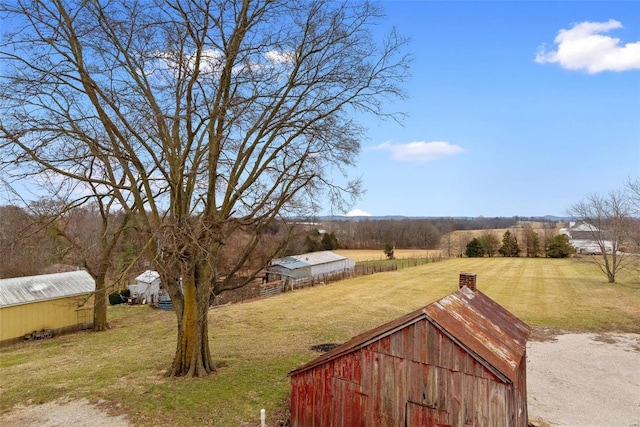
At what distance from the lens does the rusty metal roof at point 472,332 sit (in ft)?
26.0

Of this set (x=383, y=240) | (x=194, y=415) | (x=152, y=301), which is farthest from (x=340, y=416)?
(x=383, y=240)

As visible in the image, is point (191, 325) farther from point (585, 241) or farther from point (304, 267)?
point (585, 241)

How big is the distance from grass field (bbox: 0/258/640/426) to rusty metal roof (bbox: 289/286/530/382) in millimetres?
3851

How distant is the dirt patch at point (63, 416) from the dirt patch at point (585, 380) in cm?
1233

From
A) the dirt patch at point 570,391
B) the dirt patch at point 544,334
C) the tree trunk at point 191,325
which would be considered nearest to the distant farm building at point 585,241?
the dirt patch at point 544,334

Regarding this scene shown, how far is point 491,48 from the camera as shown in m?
16.1

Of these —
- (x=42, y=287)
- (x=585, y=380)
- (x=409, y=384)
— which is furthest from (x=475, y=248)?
(x=409, y=384)

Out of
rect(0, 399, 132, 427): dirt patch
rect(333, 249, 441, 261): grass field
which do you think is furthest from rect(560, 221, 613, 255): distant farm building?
rect(0, 399, 132, 427): dirt patch

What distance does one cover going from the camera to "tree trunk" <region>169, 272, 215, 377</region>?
13.2m

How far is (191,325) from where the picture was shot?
518 inches

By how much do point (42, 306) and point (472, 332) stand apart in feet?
76.6

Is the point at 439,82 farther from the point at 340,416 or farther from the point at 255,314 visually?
the point at 255,314

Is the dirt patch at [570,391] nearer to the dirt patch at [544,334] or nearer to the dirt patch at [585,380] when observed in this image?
the dirt patch at [585,380]

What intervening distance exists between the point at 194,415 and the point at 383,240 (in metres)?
75.1
